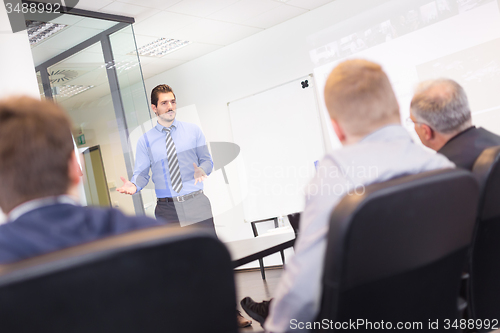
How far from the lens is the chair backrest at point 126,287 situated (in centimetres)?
60

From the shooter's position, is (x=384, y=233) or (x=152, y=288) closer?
(x=152, y=288)

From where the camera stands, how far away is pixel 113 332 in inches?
26.2

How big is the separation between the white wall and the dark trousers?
1295 millimetres

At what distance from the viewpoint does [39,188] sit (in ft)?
2.69

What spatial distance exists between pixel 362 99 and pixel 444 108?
0.71m

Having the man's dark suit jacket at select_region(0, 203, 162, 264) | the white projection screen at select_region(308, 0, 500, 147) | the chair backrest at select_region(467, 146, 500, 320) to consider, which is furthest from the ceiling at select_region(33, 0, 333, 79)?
the chair backrest at select_region(467, 146, 500, 320)

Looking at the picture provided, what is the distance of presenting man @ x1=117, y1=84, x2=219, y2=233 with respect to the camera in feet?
11.9

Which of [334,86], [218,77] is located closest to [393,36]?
[218,77]

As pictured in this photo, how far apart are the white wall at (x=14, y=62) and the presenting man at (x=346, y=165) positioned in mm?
2775

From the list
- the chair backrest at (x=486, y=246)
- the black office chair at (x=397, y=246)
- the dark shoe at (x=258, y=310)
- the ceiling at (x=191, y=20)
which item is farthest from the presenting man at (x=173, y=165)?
the black office chair at (x=397, y=246)

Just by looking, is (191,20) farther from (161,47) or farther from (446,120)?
(446,120)

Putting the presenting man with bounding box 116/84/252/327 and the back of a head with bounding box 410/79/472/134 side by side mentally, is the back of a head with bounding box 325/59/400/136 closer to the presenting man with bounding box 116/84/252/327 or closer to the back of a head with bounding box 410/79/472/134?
the back of a head with bounding box 410/79/472/134

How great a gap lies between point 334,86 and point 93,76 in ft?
13.1

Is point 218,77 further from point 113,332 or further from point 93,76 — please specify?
point 113,332
